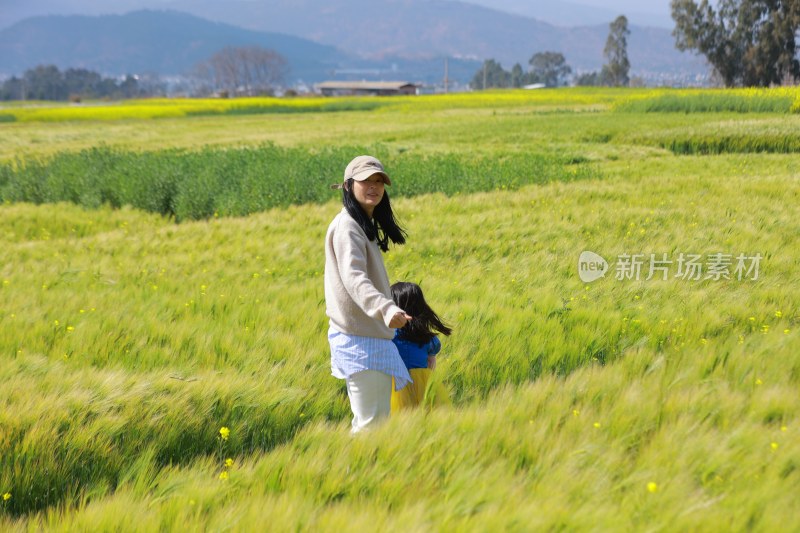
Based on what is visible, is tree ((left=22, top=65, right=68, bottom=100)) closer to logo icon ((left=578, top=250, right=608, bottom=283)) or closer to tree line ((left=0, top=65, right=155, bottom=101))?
tree line ((left=0, top=65, right=155, bottom=101))

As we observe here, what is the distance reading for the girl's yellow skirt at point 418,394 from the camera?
350cm

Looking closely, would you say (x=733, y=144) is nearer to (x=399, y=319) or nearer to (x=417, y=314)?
(x=417, y=314)

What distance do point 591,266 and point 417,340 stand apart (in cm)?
332

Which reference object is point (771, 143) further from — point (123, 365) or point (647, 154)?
point (123, 365)

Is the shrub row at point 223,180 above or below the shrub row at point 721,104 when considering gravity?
below

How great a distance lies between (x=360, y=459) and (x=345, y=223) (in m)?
1.11

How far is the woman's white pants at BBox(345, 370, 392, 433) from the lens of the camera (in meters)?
3.28

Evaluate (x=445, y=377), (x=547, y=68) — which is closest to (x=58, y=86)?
(x=547, y=68)

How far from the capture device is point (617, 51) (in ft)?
370

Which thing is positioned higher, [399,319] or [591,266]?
[399,319]

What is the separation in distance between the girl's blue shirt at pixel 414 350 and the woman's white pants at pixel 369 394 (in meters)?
0.36

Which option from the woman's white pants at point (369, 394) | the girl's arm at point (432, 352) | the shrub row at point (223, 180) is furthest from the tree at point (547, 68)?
the woman's white pants at point (369, 394)

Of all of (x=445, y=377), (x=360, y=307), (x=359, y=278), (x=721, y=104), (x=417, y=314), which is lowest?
(x=445, y=377)

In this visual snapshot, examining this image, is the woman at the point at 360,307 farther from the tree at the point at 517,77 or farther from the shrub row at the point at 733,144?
the tree at the point at 517,77
